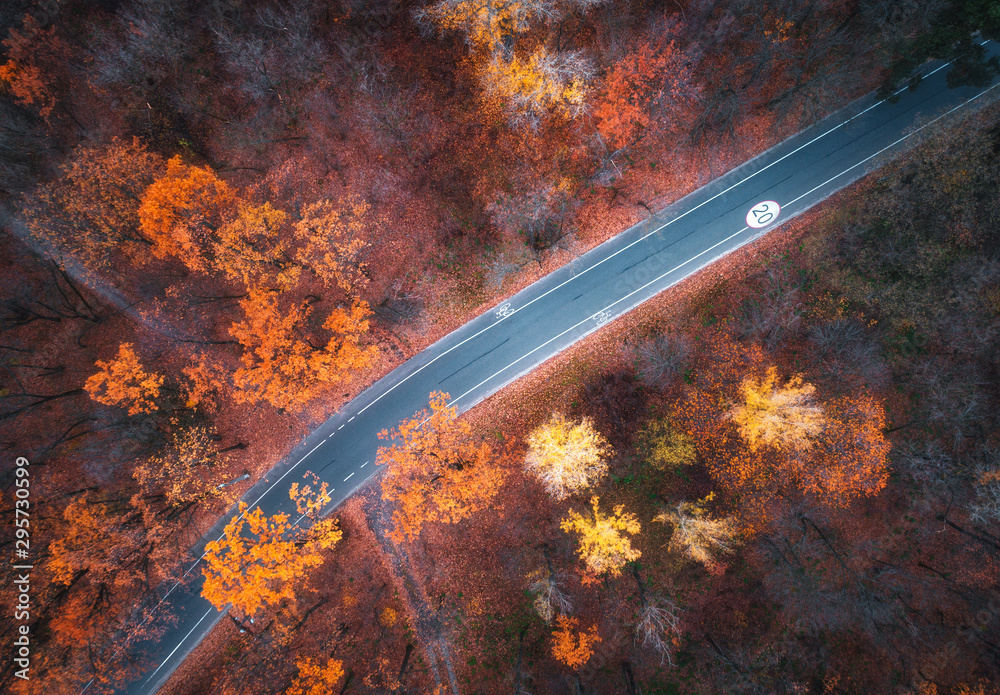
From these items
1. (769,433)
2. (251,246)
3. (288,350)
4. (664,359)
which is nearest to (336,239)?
(251,246)

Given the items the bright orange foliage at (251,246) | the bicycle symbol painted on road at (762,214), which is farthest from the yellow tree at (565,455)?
the bright orange foliage at (251,246)

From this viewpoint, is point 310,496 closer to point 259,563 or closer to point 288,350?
point 259,563

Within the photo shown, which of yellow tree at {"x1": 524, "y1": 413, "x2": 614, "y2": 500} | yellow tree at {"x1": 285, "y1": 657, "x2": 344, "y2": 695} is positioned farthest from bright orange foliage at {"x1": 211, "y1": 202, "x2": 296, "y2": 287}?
yellow tree at {"x1": 285, "y1": 657, "x2": 344, "y2": 695}

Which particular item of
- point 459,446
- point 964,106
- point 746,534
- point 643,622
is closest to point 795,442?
point 746,534

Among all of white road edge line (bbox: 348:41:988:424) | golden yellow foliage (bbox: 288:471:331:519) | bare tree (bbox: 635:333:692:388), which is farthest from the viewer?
golden yellow foliage (bbox: 288:471:331:519)

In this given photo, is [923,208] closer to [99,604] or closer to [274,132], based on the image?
[274,132]

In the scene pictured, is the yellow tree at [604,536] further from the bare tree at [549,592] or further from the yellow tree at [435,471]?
the yellow tree at [435,471]

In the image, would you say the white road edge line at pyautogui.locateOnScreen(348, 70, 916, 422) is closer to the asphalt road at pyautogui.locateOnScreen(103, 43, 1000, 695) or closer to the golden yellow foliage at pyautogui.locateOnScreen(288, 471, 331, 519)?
the asphalt road at pyautogui.locateOnScreen(103, 43, 1000, 695)
